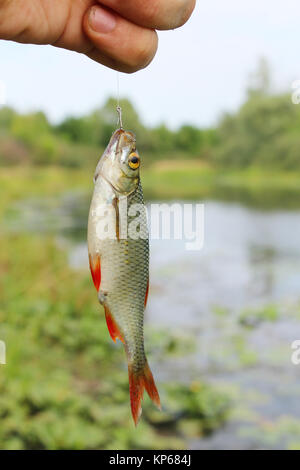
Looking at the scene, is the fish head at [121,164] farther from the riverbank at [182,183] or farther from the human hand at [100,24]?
the riverbank at [182,183]

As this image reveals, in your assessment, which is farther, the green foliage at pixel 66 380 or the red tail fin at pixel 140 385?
the green foliage at pixel 66 380

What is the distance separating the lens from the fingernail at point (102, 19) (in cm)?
130

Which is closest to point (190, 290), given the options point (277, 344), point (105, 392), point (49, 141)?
point (277, 344)

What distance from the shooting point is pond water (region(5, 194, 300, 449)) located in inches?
174

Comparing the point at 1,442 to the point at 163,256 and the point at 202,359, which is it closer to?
the point at 202,359

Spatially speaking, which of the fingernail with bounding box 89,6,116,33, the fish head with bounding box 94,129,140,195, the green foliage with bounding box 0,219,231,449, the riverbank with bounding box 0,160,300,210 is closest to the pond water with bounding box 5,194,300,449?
the green foliage with bounding box 0,219,231,449

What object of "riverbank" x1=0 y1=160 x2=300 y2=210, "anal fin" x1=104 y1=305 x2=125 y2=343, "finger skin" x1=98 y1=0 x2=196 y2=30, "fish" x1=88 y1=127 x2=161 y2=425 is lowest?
"anal fin" x1=104 y1=305 x2=125 y2=343

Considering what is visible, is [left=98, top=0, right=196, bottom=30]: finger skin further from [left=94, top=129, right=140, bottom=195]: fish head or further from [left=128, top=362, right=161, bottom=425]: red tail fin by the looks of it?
[left=128, top=362, right=161, bottom=425]: red tail fin

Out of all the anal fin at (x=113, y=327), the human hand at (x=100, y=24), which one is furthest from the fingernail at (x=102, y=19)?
the anal fin at (x=113, y=327)

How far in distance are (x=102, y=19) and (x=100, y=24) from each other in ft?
0.04

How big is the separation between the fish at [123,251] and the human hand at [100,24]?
0.25 m

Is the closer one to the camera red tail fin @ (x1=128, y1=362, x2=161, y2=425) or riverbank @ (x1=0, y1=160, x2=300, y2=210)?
red tail fin @ (x1=128, y1=362, x2=161, y2=425)

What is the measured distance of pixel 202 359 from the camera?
560 centimetres

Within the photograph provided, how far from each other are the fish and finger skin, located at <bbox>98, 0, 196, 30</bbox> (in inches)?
10.8
